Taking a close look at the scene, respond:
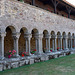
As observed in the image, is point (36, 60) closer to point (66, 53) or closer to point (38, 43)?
point (38, 43)

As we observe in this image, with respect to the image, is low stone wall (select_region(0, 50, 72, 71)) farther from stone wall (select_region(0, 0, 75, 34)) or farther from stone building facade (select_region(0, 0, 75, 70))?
stone wall (select_region(0, 0, 75, 34))

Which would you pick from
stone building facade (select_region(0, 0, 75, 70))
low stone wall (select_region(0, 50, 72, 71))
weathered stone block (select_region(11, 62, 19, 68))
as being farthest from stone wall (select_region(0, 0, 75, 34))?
weathered stone block (select_region(11, 62, 19, 68))

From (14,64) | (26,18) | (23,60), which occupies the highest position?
(26,18)

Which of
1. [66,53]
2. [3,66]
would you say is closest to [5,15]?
[3,66]

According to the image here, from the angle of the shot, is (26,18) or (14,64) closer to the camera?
(14,64)

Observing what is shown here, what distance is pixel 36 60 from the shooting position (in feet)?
30.3

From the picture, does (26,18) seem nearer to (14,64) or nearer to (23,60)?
(23,60)

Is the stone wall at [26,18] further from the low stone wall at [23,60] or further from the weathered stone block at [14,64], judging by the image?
the weathered stone block at [14,64]

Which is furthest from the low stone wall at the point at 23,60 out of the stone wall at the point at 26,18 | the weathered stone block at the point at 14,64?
the stone wall at the point at 26,18

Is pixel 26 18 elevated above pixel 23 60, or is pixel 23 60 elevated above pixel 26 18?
pixel 26 18

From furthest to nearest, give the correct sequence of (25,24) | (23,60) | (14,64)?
(25,24), (23,60), (14,64)

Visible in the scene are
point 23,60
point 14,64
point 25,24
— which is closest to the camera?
point 14,64

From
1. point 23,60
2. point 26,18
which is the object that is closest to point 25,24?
point 26,18

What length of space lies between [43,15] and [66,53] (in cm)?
538
